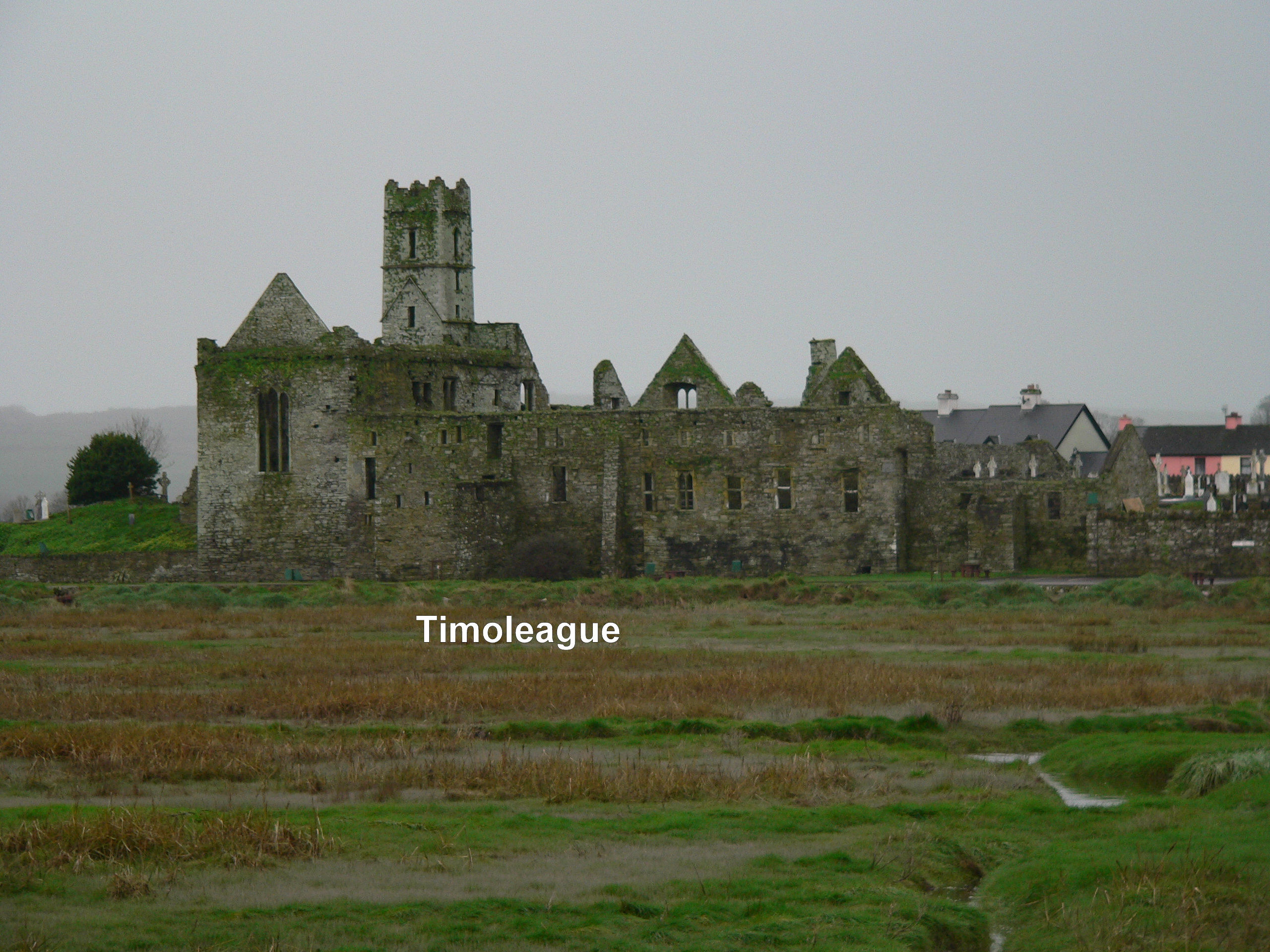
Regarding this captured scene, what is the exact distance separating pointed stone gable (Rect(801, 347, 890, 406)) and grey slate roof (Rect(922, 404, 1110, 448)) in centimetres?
2507

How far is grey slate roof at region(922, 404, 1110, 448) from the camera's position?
83312 millimetres

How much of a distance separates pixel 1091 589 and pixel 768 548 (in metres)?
14.3

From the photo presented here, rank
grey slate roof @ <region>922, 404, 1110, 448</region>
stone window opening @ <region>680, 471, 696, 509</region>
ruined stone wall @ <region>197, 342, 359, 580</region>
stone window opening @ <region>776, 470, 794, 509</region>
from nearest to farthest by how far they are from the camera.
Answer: stone window opening @ <region>776, 470, 794, 509</region>, stone window opening @ <region>680, 471, 696, 509</region>, ruined stone wall @ <region>197, 342, 359, 580</region>, grey slate roof @ <region>922, 404, 1110, 448</region>

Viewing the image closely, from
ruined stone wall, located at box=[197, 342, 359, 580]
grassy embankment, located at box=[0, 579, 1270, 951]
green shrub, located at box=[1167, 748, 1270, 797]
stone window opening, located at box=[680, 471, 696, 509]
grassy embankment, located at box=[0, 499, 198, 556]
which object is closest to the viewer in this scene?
grassy embankment, located at box=[0, 579, 1270, 951]

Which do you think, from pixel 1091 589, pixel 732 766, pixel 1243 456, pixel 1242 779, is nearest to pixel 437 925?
pixel 732 766

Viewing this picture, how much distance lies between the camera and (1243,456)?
103 metres

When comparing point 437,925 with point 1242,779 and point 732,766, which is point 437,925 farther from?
point 1242,779

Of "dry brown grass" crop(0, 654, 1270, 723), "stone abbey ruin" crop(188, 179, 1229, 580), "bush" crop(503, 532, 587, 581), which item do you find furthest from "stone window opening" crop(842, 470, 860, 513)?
"dry brown grass" crop(0, 654, 1270, 723)

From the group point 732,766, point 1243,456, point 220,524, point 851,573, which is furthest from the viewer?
point 1243,456

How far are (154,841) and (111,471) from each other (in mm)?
64221

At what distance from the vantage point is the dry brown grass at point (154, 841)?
14.6 m

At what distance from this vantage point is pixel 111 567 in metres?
60.7

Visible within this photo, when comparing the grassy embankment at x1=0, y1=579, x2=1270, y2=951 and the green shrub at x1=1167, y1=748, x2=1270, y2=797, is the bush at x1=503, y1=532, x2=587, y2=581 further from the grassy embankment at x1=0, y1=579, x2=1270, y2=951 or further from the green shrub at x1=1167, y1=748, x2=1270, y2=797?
the green shrub at x1=1167, y1=748, x2=1270, y2=797

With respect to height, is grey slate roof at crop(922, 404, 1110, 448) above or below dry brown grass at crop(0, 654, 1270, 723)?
above
